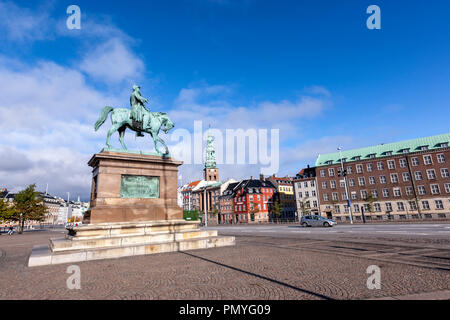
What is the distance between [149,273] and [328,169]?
64.5 metres

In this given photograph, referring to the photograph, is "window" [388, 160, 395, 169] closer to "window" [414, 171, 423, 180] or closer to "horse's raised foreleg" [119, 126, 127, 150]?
"window" [414, 171, 423, 180]

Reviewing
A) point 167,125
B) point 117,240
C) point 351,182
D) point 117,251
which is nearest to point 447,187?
point 351,182

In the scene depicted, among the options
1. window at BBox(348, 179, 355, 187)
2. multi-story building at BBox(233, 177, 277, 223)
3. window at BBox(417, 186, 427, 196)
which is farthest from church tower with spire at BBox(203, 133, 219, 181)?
window at BBox(417, 186, 427, 196)

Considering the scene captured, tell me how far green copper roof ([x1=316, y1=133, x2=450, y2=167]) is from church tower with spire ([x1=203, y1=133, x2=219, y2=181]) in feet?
199

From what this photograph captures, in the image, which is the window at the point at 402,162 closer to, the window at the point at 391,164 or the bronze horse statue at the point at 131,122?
the window at the point at 391,164

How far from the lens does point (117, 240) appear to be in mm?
10695

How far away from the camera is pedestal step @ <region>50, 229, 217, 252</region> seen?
32.4ft

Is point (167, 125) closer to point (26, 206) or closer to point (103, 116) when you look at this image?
point (103, 116)

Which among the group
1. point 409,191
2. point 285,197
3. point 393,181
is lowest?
point 409,191

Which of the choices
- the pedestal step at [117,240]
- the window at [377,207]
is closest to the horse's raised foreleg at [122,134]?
the pedestal step at [117,240]

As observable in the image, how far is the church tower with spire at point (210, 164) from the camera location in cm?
11944

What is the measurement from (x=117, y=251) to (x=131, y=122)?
7109 millimetres

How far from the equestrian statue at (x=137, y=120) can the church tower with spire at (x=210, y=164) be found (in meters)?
104
